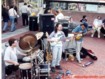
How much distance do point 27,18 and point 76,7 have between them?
4.09 meters

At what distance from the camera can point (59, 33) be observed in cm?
609

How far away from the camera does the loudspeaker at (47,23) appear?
975 centimetres

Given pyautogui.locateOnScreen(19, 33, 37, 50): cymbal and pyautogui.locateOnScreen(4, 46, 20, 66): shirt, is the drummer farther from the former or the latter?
pyautogui.locateOnScreen(19, 33, 37, 50): cymbal

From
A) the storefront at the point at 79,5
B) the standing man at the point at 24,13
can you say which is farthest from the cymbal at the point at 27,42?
the storefront at the point at 79,5

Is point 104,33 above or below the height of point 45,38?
below

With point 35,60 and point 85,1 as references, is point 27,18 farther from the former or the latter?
point 35,60

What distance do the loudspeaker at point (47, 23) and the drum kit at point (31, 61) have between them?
421 centimetres

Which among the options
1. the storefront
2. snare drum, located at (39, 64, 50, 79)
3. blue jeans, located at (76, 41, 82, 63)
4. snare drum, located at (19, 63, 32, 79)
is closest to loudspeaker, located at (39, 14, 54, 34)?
blue jeans, located at (76, 41, 82, 63)

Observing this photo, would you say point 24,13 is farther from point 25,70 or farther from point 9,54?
point 25,70

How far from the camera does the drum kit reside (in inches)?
190

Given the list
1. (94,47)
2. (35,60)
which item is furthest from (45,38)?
(94,47)

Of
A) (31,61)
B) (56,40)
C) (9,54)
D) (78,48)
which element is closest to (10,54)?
(9,54)

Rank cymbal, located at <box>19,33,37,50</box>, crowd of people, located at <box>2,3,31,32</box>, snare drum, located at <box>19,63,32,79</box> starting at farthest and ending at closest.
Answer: crowd of people, located at <box>2,3,31,32</box> < snare drum, located at <box>19,63,32,79</box> < cymbal, located at <box>19,33,37,50</box>

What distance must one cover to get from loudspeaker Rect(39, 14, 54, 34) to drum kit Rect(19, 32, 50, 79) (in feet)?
13.8
